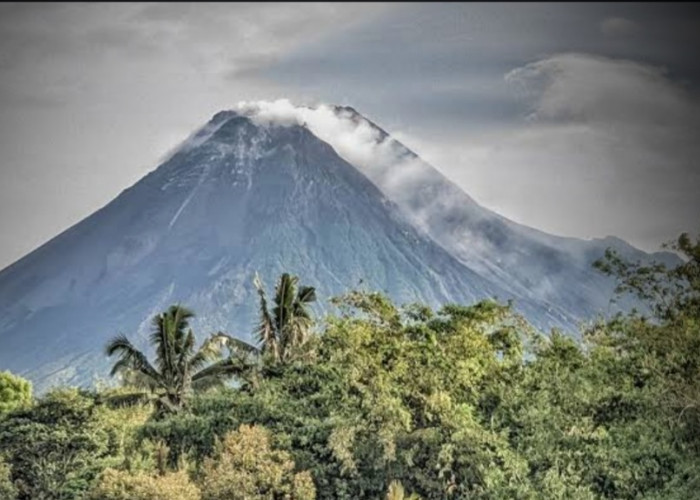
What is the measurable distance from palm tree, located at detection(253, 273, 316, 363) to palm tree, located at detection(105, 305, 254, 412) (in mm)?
806

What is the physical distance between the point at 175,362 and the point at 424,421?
8149mm

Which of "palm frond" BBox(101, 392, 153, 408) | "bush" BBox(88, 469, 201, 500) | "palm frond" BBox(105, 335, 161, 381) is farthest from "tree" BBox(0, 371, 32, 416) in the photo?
"bush" BBox(88, 469, 201, 500)

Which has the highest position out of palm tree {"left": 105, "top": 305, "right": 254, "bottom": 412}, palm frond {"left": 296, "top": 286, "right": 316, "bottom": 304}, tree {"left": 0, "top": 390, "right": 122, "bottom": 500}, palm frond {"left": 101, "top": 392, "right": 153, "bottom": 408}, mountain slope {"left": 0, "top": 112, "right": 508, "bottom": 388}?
mountain slope {"left": 0, "top": 112, "right": 508, "bottom": 388}

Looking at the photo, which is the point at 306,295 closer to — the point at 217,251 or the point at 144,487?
the point at 144,487

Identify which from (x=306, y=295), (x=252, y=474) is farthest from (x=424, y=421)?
(x=306, y=295)

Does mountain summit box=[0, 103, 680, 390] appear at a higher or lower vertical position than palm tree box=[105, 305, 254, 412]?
higher

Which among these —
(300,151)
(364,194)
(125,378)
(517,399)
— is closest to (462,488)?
(517,399)

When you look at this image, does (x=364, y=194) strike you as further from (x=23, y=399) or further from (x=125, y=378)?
(x=125, y=378)

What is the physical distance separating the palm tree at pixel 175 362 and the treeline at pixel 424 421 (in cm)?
123

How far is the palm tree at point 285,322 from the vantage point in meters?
28.8

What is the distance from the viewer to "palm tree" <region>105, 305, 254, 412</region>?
27875 mm

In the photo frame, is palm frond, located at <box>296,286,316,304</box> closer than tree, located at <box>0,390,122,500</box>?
No

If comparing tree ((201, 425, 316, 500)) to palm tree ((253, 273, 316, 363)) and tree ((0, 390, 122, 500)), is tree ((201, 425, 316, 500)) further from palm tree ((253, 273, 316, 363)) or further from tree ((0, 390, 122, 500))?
palm tree ((253, 273, 316, 363))

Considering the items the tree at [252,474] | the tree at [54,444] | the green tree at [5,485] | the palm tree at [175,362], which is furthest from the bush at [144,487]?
the palm tree at [175,362]
